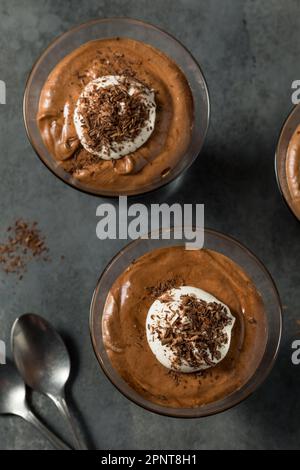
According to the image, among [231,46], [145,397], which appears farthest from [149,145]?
[145,397]

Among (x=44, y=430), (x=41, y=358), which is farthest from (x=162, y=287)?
(x=44, y=430)

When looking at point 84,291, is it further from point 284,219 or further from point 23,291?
point 284,219

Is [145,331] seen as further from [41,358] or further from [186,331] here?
[41,358]

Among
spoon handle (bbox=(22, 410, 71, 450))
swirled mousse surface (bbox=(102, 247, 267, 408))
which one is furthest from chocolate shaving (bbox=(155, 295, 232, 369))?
spoon handle (bbox=(22, 410, 71, 450))

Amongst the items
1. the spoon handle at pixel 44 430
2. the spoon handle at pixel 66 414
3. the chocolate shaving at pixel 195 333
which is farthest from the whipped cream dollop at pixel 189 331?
the spoon handle at pixel 44 430

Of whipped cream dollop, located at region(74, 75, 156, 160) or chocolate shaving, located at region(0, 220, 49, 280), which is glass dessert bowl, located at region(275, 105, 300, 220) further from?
chocolate shaving, located at region(0, 220, 49, 280)

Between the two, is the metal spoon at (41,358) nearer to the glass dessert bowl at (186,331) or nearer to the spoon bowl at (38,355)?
the spoon bowl at (38,355)

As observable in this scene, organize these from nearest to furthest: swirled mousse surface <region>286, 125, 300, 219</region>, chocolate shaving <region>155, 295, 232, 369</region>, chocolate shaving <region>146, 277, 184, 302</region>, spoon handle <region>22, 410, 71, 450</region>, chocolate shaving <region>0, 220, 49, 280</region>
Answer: chocolate shaving <region>155, 295, 232, 369</region> < chocolate shaving <region>146, 277, 184, 302</region> < swirled mousse surface <region>286, 125, 300, 219</region> < spoon handle <region>22, 410, 71, 450</region> < chocolate shaving <region>0, 220, 49, 280</region>
